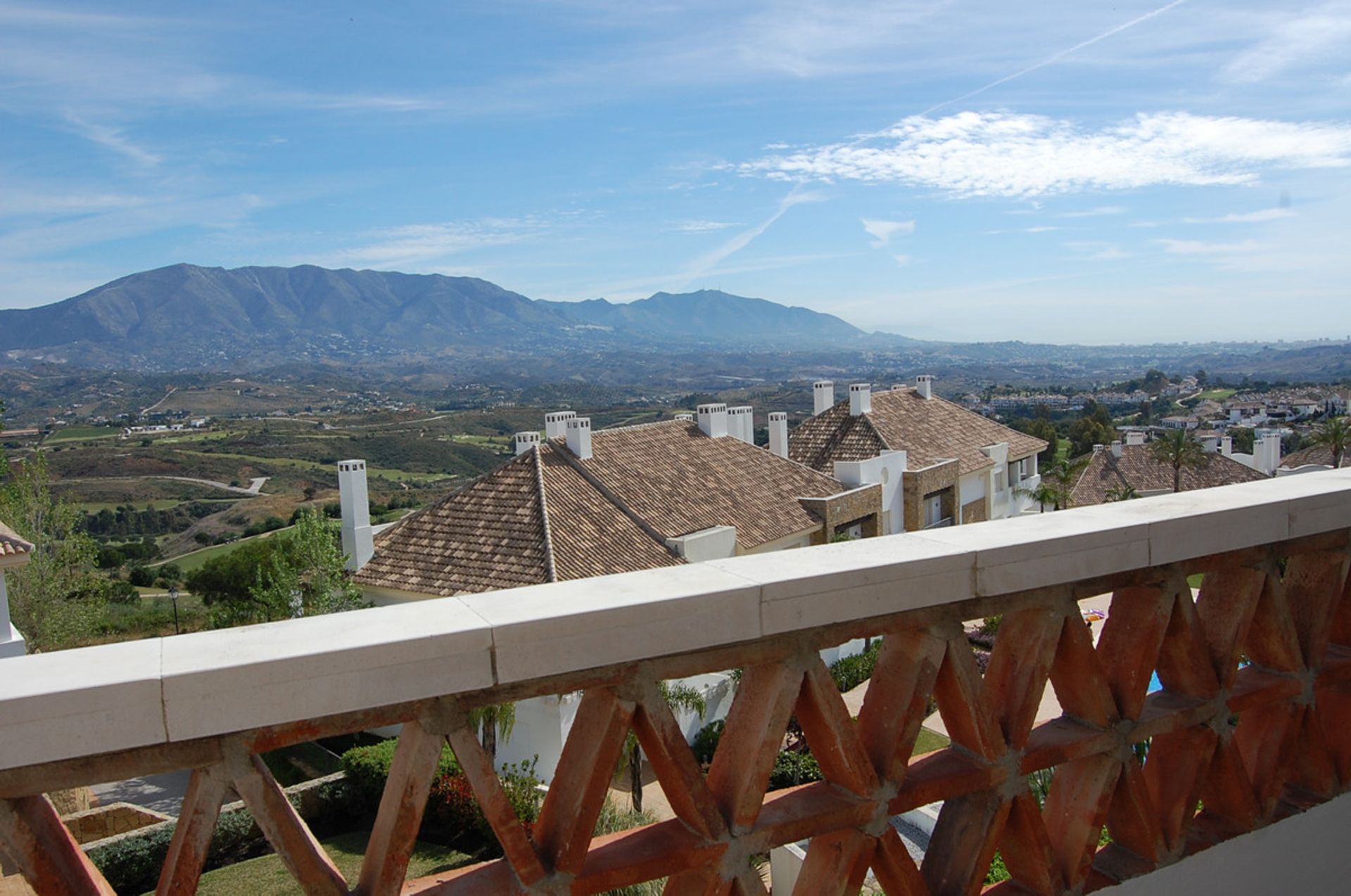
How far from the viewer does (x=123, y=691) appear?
1.90 meters

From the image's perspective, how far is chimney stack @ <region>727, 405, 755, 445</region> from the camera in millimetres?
30641

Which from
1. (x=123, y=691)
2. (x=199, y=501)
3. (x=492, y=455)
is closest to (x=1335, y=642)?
(x=123, y=691)

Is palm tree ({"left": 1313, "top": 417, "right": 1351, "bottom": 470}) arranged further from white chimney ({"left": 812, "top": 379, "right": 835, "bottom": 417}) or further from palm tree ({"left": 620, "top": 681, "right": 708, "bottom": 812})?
palm tree ({"left": 620, "top": 681, "right": 708, "bottom": 812})

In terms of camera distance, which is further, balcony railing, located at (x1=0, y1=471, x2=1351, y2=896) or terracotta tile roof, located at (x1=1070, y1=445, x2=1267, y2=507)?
terracotta tile roof, located at (x1=1070, y1=445, x2=1267, y2=507)

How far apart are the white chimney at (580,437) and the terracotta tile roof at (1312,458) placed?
39723mm

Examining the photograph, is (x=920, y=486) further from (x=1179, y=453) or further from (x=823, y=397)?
(x=1179, y=453)

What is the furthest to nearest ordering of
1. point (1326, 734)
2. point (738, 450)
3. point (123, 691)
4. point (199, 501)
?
point (199, 501), point (738, 450), point (1326, 734), point (123, 691)

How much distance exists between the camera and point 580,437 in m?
24.8

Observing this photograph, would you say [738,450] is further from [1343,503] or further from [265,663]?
[265,663]

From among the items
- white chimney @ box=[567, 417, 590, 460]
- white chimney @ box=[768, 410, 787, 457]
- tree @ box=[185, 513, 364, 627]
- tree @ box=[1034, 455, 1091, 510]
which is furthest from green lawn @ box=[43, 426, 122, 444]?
tree @ box=[1034, 455, 1091, 510]

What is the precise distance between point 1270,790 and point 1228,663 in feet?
2.15

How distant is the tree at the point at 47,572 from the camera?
2548cm

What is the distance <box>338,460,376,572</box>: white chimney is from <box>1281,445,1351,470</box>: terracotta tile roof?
148 feet

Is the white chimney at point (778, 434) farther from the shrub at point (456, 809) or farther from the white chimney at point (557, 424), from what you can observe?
the shrub at point (456, 809)
